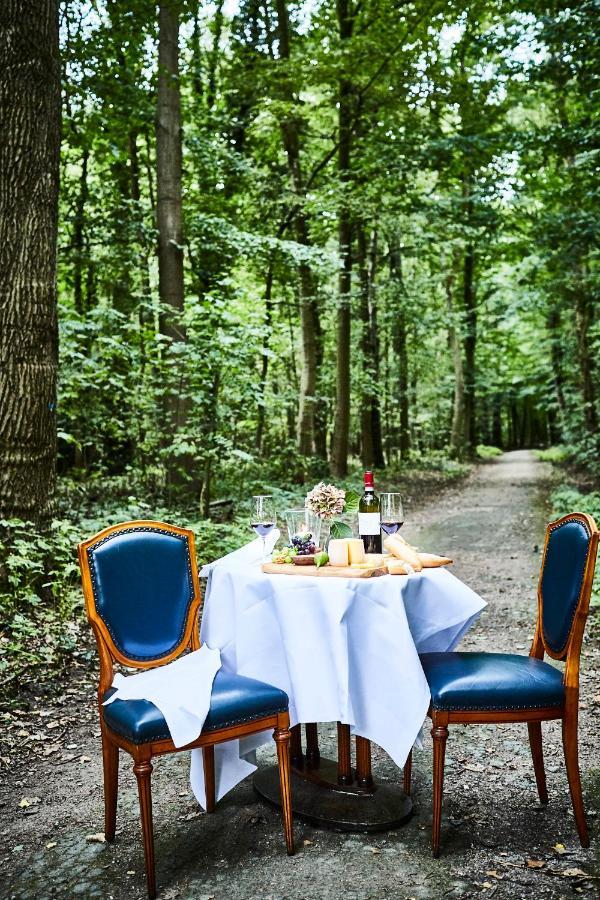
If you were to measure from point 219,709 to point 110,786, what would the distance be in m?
0.78

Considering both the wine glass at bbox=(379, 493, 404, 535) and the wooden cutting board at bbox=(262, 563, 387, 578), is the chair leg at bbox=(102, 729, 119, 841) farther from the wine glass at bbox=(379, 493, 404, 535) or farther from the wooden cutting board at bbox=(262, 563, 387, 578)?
the wine glass at bbox=(379, 493, 404, 535)

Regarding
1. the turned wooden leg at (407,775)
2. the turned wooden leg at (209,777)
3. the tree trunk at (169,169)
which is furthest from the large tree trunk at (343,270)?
the turned wooden leg at (209,777)

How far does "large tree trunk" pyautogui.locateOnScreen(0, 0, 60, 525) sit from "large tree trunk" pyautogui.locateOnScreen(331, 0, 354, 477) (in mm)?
7570

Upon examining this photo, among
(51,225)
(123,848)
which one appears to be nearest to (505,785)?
(123,848)

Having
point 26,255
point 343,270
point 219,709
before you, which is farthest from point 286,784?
point 343,270

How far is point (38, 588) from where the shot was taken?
612 cm

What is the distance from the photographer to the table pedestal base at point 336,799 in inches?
130

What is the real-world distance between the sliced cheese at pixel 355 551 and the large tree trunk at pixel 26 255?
148 inches

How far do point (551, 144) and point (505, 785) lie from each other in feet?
33.5

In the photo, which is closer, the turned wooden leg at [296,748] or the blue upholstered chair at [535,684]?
the blue upholstered chair at [535,684]

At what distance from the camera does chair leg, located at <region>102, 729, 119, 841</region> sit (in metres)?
3.31

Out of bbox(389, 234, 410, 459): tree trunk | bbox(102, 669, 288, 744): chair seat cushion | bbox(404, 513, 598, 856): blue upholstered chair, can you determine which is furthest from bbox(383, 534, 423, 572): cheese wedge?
bbox(389, 234, 410, 459): tree trunk

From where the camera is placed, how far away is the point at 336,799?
3498mm

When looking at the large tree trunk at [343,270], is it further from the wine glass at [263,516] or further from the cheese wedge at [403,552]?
the cheese wedge at [403,552]
